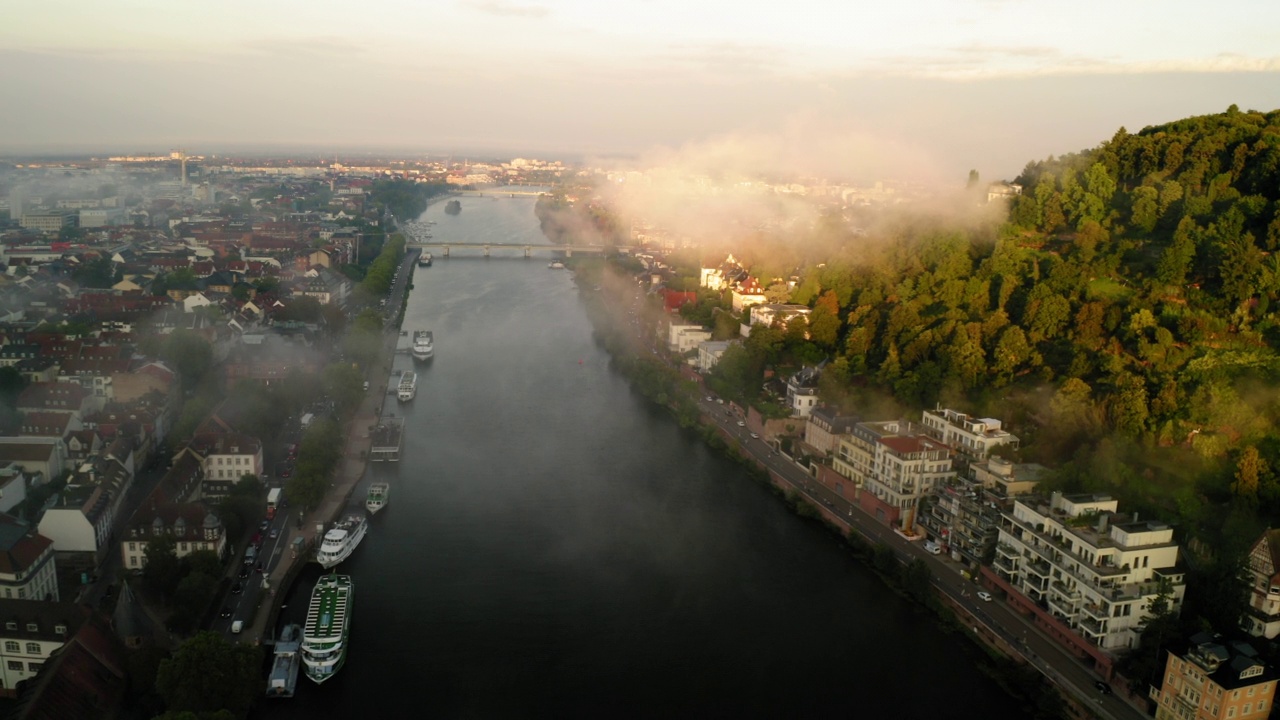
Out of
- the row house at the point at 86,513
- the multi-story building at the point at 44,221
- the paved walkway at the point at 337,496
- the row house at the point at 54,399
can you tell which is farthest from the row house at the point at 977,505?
the multi-story building at the point at 44,221

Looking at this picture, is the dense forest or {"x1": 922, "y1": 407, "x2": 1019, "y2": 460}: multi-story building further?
{"x1": 922, "y1": 407, "x2": 1019, "y2": 460}: multi-story building

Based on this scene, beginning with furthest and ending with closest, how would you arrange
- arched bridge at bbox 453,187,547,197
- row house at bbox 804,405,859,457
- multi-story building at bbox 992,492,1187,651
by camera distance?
arched bridge at bbox 453,187,547,197 < row house at bbox 804,405,859,457 < multi-story building at bbox 992,492,1187,651

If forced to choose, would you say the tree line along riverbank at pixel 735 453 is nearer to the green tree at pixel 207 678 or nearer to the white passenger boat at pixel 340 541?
the white passenger boat at pixel 340 541

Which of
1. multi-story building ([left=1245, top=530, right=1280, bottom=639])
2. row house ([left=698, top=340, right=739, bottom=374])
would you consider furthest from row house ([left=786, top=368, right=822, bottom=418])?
multi-story building ([left=1245, top=530, right=1280, bottom=639])

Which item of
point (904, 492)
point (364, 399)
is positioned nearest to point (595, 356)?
point (364, 399)

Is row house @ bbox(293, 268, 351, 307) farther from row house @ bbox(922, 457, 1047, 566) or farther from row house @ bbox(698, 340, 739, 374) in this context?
row house @ bbox(922, 457, 1047, 566)

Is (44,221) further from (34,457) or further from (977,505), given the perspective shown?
(977,505)

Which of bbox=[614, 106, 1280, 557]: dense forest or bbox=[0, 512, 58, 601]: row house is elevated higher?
bbox=[614, 106, 1280, 557]: dense forest

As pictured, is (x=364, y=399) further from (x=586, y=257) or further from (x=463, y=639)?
(x=586, y=257)
